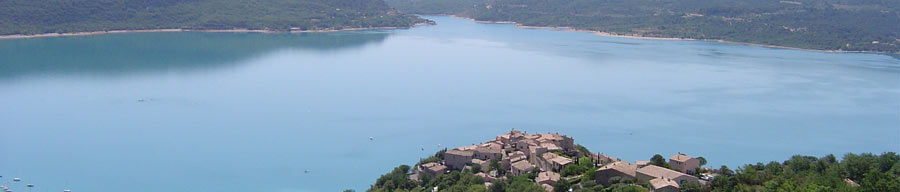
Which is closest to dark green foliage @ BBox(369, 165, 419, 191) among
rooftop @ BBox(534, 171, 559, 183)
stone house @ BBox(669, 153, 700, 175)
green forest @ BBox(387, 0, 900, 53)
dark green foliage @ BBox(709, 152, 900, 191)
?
rooftop @ BBox(534, 171, 559, 183)

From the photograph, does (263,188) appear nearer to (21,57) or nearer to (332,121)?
(332,121)

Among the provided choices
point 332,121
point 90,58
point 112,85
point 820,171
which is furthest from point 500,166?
point 90,58

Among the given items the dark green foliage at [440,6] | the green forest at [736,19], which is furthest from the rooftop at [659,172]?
the dark green foliage at [440,6]

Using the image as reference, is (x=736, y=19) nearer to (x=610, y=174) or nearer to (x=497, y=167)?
(x=497, y=167)

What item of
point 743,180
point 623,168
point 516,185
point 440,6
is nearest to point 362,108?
point 516,185

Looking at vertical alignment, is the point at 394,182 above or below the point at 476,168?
below

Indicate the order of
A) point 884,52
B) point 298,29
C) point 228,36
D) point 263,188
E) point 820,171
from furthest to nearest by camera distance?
point 298,29
point 228,36
point 884,52
point 263,188
point 820,171
